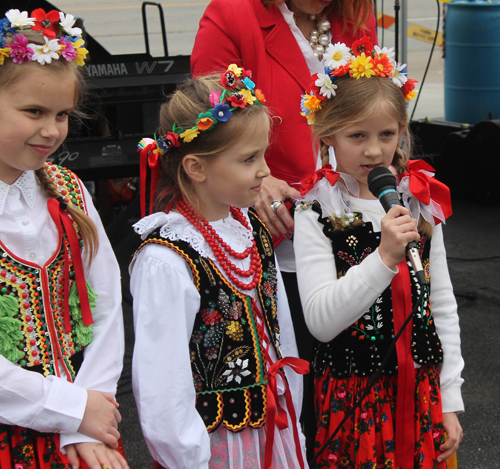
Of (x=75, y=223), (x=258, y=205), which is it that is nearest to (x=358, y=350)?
(x=258, y=205)

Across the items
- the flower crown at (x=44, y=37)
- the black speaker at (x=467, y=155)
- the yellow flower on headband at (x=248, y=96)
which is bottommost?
the black speaker at (x=467, y=155)

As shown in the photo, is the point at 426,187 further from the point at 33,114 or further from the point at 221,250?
the point at 33,114

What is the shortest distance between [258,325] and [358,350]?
0.29 m

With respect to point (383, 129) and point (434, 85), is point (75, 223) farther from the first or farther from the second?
point (434, 85)

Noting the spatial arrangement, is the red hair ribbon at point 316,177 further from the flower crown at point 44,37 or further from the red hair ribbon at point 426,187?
the flower crown at point 44,37

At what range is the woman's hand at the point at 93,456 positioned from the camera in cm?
134

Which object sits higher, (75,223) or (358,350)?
(75,223)

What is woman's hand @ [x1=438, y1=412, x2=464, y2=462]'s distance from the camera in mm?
1692

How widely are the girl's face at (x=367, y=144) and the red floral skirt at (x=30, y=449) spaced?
38.6 inches

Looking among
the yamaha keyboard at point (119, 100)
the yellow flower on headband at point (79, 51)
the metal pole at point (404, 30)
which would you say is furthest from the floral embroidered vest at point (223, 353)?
the metal pole at point (404, 30)

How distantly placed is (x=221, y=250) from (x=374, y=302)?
43 cm

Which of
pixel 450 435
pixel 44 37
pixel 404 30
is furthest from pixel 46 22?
pixel 404 30

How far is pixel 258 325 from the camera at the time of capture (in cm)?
159

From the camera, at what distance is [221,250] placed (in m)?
1.57
